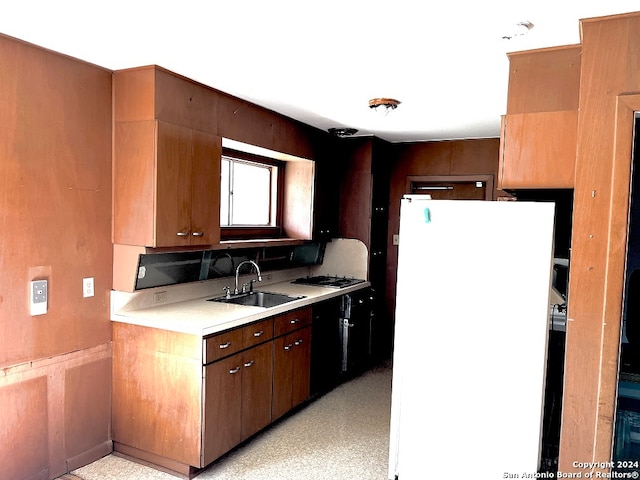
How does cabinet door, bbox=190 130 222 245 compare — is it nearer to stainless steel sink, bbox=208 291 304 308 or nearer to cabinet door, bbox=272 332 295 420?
stainless steel sink, bbox=208 291 304 308

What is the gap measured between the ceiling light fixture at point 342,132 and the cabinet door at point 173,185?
183 centimetres

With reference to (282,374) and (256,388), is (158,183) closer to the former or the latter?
(256,388)

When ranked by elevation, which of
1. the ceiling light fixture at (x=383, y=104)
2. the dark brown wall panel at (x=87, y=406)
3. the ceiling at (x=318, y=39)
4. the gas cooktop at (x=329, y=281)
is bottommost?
the dark brown wall panel at (x=87, y=406)

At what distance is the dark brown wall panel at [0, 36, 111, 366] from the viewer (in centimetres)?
238

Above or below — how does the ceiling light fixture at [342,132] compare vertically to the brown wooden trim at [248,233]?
above

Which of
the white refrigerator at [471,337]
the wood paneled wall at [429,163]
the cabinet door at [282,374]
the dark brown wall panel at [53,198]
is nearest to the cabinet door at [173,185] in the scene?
the dark brown wall panel at [53,198]

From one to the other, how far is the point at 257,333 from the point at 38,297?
1291mm

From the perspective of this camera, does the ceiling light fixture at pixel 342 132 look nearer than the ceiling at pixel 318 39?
No

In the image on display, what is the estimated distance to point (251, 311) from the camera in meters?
3.12

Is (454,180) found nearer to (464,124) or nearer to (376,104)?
(464,124)

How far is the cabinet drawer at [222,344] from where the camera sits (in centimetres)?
269

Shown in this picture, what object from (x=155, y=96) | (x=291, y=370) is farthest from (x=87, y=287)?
(x=291, y=370)

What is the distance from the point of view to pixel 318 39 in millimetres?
2230

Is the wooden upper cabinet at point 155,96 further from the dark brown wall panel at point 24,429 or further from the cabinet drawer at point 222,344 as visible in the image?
the dark brown wall panel at point 24,429
